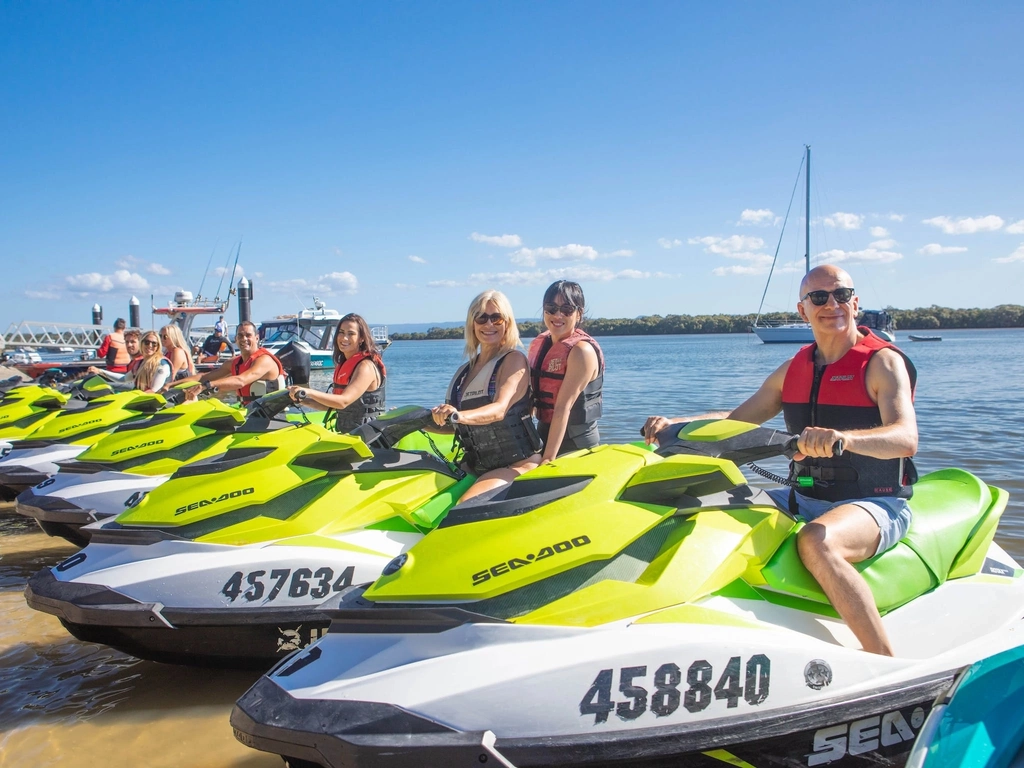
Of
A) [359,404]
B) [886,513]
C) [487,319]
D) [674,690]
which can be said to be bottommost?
[674,690]

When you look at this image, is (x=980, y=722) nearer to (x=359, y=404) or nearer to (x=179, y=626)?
(x=179, y=626)

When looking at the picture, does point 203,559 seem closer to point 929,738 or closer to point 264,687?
point 264,687

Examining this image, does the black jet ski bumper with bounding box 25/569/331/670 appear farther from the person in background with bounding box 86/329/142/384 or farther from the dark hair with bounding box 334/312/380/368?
the person in background with bounding box 86/329/142/384

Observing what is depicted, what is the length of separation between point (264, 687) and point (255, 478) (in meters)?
1.45

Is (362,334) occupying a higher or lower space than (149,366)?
higher

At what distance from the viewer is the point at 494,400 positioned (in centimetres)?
388

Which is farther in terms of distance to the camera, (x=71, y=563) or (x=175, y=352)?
(x=175, y=352)

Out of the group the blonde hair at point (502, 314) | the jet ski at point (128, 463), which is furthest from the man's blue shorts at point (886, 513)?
the jet ski at point (128, 463)

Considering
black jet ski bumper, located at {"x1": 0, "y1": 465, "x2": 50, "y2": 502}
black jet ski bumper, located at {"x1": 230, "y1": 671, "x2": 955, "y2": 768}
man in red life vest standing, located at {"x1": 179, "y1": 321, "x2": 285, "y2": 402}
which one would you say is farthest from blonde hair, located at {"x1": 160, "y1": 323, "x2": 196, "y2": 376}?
black jet ski bumper, located at {"x1": 230, "y1": 671, "x2": 955, "y2": 768}

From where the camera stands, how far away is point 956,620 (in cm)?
259

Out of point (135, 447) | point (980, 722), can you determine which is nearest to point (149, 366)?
point (135, 447)

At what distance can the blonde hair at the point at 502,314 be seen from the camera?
3.99 m

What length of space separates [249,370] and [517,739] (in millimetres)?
4960

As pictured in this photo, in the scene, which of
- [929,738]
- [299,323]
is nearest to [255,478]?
[929,738]
